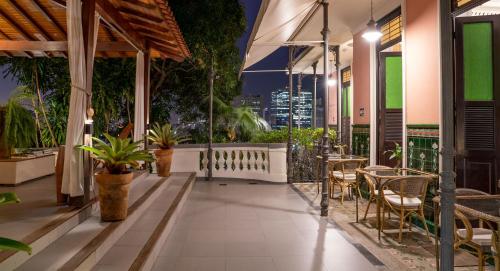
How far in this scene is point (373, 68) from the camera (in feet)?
23.4

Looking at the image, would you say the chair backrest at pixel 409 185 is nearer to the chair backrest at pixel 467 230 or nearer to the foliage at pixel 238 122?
the chair backrest at pixel 467 230

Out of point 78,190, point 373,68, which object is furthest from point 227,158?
point 78,190

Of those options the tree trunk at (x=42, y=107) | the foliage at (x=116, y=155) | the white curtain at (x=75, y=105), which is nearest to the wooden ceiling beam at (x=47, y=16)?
the white curtain at (x=75, y=105)

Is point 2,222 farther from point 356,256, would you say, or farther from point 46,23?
point 46,23

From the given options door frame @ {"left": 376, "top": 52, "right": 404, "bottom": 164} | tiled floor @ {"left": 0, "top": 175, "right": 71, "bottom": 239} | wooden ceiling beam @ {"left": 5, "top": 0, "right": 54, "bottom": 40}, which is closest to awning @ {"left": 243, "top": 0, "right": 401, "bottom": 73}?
door frame @ {"left": 376, "top": 52, "right": 404, "bottom": 164}

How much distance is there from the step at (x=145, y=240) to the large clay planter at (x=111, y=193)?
0.27 meters

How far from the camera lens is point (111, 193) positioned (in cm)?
384

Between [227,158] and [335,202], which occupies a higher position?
[227,158]

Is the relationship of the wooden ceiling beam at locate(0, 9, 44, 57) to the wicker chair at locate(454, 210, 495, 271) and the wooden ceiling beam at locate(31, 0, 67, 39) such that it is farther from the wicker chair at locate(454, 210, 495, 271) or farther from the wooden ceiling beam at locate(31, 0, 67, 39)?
the wicker chair at locate(454, 210, 495, 271)

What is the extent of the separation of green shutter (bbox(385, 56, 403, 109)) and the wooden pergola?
3.82 meters

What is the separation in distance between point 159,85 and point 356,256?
991 cm

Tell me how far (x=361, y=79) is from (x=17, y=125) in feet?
20.9

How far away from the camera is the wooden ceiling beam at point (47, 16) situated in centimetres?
586

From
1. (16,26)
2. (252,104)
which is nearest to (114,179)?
(16,26)
